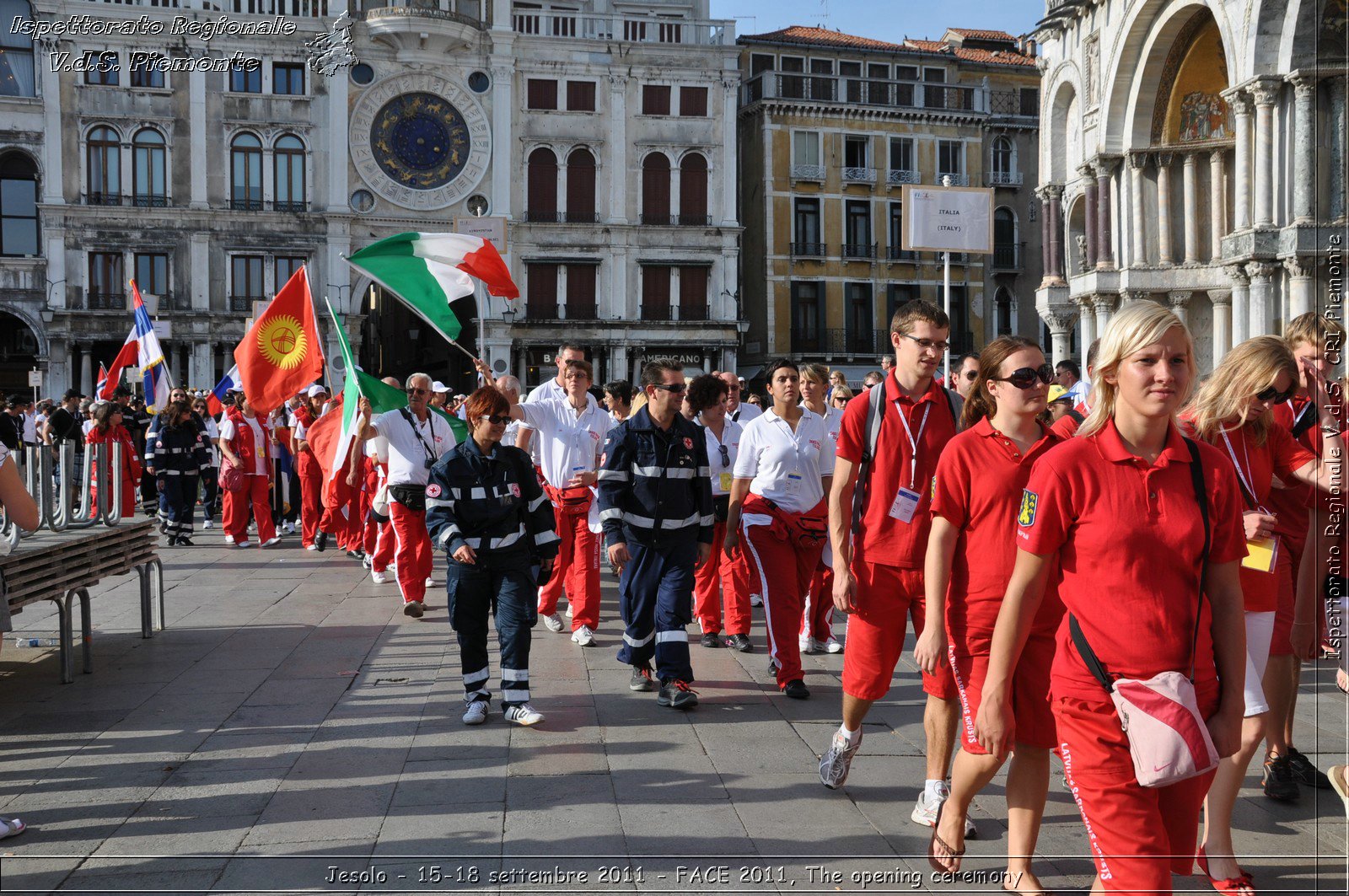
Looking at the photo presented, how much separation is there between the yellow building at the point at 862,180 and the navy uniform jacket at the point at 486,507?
133 ft

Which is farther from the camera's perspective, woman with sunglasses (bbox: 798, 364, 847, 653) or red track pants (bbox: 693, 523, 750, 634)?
red track pants (bbox: 693, 523, 750, 634)

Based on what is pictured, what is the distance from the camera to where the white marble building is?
16.8 metres

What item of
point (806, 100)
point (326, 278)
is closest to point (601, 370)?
point (326, 278)

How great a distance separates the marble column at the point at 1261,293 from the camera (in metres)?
17.7

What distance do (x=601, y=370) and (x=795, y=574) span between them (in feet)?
120

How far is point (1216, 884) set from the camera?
4270 mm

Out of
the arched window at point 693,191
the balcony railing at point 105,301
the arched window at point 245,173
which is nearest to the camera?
the balcony railing at point 105,301

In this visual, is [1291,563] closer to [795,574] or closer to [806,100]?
[795,574]

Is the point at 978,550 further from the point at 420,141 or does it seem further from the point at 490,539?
the point at 420,141

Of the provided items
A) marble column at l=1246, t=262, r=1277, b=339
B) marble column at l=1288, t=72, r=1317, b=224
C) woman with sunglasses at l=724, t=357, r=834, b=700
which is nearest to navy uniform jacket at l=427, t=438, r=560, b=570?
woman with sunglasses at l=724, t=357, r=834, b=700

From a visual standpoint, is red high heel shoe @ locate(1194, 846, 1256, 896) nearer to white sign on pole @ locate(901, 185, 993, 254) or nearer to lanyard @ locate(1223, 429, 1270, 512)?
lanyard @ locate(1223, 429, 1270, 512)

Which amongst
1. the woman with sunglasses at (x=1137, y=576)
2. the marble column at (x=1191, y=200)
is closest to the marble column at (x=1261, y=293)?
the marble column at (x=1191, y=200)

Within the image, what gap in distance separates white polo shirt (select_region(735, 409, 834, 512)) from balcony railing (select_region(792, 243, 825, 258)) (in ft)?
131

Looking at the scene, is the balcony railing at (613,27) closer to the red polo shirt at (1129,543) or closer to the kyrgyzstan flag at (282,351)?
the kyrgyzstan flag at (282,351)
